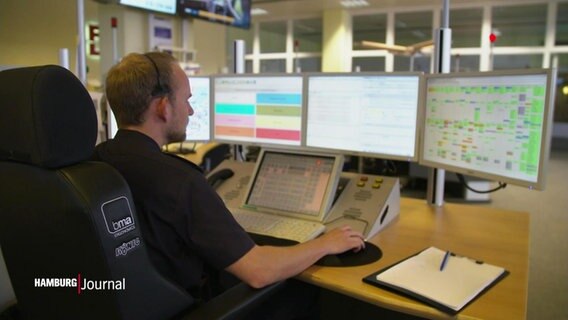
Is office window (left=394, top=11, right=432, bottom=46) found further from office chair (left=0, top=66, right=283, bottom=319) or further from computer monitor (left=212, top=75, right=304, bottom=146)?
office chair (left=0, top=66, right=283, bottom=319)

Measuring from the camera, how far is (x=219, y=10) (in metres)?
4.54

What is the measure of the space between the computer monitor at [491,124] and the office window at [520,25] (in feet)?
25.7

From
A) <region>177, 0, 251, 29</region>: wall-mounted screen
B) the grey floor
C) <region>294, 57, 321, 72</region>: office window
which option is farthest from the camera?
<region>294, 57, 321, 72</region>: office window

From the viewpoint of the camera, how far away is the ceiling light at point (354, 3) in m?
8.57

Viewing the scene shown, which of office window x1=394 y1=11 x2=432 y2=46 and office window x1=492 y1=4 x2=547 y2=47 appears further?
office window x1=394 y1=11 x2=432 y2=46

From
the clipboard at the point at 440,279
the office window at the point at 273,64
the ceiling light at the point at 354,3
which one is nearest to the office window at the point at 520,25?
the ceiling light at the point at 354,3

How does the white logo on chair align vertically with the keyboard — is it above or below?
above

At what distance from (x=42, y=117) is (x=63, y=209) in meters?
0.17

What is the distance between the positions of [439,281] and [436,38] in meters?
1.12

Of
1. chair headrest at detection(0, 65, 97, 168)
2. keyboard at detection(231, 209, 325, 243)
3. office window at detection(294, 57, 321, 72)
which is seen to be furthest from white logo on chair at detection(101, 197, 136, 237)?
office window at detection(294, 57, 321, 72)

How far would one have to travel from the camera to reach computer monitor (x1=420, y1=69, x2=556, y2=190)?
1322 millimetres

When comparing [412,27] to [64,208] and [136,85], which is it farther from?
[64,208]

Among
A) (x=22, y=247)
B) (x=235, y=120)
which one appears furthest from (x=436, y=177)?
(x=22, y=247)

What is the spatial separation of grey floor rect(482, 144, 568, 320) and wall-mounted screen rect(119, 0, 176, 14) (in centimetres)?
336
